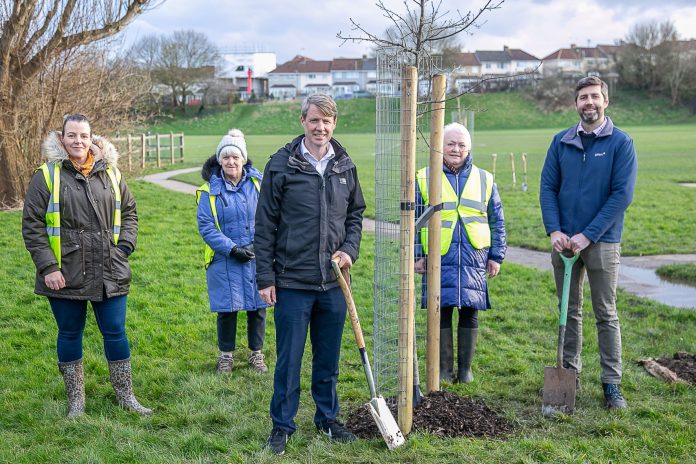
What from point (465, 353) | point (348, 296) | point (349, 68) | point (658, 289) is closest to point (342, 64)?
point (349, 68)

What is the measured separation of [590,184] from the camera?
5426 mm

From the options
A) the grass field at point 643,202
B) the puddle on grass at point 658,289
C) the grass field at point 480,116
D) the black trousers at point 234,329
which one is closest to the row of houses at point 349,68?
the grass field at point 480,116

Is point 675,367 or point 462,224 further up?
point 462,224

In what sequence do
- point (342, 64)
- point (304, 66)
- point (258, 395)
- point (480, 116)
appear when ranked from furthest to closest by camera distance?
1. point (304, 66)
2. point (342, 64)
3. point (480, 116)
4. point (258, 395)

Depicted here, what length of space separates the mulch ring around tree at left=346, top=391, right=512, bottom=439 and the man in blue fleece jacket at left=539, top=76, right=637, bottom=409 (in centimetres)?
99

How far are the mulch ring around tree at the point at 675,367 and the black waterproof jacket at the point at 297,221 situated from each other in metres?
3.10

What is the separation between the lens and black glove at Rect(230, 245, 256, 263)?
622cm

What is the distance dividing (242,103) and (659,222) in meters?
73.2

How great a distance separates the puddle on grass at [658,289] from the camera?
8750mm

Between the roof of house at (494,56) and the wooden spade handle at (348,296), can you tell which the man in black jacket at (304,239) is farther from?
the roof of house at (494,56)

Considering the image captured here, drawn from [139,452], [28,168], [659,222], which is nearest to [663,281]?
[659,222]

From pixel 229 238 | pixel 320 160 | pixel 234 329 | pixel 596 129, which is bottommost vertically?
pixel 234 329

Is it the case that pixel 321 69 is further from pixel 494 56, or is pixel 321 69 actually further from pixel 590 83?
pixel 590 83

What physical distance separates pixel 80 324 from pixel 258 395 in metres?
1.43
